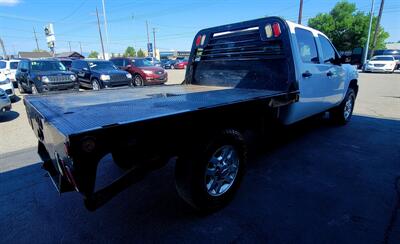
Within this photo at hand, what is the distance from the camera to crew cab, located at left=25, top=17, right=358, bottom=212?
1.68m

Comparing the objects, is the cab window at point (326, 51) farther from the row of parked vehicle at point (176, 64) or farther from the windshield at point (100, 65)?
the row of parked vehicle at point (176, 64)

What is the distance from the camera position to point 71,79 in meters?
10.0

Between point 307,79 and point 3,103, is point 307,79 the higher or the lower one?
the higher one

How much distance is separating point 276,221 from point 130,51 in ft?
414

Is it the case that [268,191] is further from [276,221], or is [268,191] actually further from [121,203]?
[121,203]

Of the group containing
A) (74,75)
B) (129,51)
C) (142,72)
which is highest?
(129,51)

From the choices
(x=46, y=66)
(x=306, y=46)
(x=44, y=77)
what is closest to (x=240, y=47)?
(x=306, y=46)

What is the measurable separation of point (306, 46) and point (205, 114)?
2.79 m

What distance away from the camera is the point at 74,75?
1024cm

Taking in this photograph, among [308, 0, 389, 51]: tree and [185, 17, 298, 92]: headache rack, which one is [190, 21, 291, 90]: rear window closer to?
[185, 17, 298, 92]: headache rack

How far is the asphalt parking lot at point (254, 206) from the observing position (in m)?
2.28

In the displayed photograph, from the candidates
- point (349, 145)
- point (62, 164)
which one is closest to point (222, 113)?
point (62, 164)

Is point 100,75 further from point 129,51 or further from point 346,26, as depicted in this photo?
point 129,51

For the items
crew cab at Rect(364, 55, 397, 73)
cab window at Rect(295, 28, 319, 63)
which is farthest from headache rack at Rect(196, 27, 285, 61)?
crew cab at Rect(364, 55, 397, 73)
